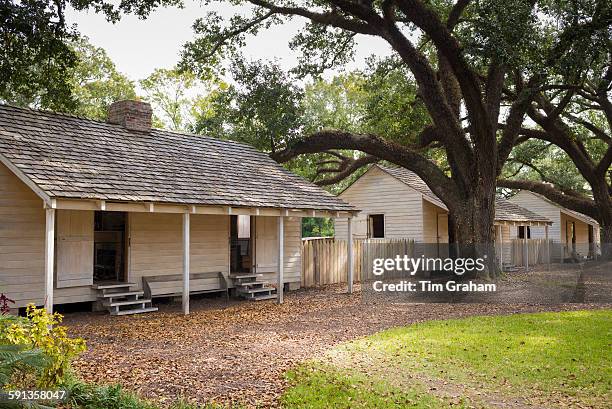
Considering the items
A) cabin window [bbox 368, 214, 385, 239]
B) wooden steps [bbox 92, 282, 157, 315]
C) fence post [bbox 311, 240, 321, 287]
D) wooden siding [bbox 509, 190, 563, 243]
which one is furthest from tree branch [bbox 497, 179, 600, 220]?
wooden steps [bbox 92, 282, 157, 315]

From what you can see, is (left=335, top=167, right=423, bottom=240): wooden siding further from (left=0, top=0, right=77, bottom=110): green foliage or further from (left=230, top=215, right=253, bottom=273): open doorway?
(left=0, top=0, right=77, bottom=110): green foliage

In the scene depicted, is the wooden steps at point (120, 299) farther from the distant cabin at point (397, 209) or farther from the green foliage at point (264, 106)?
the distant cabin at point (397, 209)

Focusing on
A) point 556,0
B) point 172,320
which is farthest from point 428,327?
point 556,0

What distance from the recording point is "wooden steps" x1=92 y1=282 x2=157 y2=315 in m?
13.2

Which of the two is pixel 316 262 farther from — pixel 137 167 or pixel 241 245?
pixel 137 167

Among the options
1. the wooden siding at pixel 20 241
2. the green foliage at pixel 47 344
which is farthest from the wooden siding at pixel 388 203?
the green foliage at pixel 47 344

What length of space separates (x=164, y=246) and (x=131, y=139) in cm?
342

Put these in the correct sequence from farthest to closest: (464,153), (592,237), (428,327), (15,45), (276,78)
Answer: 1. (592,237)
2. (276,78)
3. (464,153)
4. (15,45)
5. (428,327)

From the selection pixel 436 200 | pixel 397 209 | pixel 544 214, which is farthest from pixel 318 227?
pixel 436 200

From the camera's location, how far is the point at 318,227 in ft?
167

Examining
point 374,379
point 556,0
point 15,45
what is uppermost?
point 556,0

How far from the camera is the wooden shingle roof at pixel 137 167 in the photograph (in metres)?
12.0

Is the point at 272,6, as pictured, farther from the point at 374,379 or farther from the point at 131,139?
the point at 374,379

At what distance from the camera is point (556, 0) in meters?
14.5
